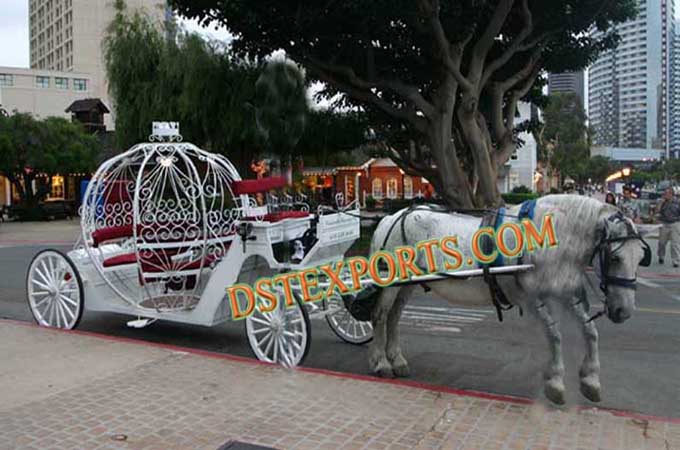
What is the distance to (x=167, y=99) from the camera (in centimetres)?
2278

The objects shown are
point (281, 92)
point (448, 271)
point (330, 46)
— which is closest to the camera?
point (448, 271)

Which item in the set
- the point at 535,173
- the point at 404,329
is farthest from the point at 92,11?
the point at 404,329

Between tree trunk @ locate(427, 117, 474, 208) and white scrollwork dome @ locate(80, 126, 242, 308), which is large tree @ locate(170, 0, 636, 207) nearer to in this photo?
tree trunk @ locate(427, 117, 474, 208)

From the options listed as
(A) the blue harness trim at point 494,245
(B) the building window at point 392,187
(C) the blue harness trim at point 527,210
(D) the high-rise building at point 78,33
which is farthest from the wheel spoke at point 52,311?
(D) the high-rise building at point 78,33

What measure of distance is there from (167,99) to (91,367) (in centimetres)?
1766

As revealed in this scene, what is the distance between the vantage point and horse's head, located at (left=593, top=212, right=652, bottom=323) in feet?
16.0

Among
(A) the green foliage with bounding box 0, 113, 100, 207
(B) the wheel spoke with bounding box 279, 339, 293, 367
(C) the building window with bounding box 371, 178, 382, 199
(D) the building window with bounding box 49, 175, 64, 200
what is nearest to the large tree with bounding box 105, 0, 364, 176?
(B) the wheel spoke with bounding box 279, 339, 293, 367

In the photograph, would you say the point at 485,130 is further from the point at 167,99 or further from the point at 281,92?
the point at 167,99

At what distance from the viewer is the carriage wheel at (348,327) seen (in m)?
7.86

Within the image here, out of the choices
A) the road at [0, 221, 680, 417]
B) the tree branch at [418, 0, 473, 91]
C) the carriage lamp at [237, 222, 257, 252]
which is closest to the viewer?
the road at [0, 221, 680, 417]

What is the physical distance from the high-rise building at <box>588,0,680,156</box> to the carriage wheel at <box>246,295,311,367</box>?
10734 centimetres

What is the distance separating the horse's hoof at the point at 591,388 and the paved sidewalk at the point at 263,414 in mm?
119

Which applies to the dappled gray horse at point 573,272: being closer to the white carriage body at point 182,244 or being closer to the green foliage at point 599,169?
the white carriage body at point 182,244

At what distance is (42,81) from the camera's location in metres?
78.6
